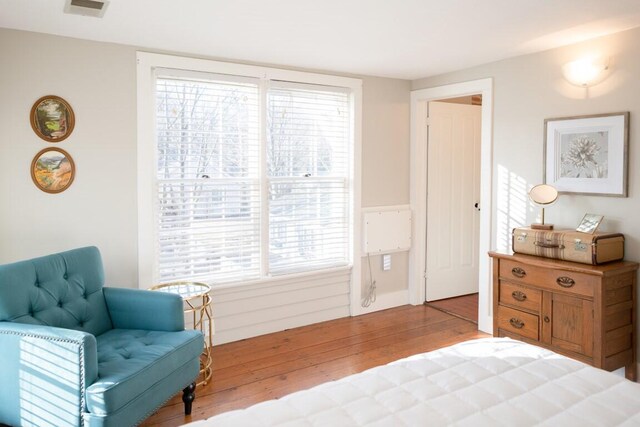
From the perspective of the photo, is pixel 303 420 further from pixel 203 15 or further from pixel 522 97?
pixel 522 97

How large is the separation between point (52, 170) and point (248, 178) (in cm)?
142

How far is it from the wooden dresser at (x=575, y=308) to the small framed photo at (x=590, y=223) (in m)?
0.26

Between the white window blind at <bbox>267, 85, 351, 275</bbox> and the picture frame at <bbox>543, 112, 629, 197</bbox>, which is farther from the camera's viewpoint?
the white window blind at <bbox>267, 85, 351, 275</bbox>

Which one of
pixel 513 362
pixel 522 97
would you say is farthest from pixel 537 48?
pixel 513 362

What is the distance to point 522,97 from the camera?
3.97 metres

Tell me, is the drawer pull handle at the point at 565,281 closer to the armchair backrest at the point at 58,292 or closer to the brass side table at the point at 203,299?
the brass side table at the point at 203,299

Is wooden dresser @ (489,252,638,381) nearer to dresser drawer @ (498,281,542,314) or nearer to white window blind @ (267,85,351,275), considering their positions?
dresser drawer @ (498,281,542,314)

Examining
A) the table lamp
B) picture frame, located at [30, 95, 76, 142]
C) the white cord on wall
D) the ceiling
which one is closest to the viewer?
the ceiling

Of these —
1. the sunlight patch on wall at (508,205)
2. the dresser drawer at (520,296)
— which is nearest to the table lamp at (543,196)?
the sunlight patch on wall at (508,205)

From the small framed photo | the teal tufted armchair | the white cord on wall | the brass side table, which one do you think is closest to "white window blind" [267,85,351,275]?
the white cord on wall

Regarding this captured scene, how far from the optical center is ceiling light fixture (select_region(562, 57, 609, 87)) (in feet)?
11.2

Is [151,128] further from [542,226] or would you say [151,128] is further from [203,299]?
[542,226]

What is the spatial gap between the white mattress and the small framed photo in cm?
154

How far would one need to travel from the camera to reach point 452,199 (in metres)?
5.30
